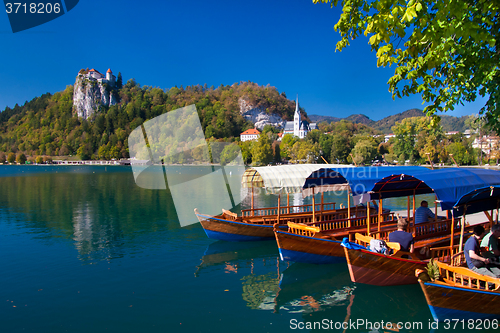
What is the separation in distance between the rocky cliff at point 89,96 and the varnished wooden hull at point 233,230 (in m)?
186

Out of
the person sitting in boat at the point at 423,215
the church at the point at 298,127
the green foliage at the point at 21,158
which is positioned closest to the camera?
the person sitting in boat at the point at 423,215

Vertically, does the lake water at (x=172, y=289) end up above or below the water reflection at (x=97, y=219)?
below

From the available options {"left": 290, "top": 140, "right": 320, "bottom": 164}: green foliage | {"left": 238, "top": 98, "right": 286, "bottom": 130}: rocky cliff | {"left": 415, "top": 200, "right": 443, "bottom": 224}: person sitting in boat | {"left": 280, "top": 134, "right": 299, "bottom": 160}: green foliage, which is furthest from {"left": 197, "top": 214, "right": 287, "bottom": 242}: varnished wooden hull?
{"left": 238, "top": 98, "right": 286, "bottom": 130}: rocky cliff

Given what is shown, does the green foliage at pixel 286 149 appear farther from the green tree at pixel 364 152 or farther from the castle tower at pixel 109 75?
the castle tower at pixel 109 75

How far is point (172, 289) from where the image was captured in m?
10.3

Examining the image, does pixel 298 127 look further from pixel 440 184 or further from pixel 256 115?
pixel 440 184

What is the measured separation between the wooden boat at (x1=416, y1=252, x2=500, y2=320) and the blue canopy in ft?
8.18

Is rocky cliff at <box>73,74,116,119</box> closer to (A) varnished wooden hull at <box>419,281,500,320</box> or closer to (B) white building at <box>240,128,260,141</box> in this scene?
(B) white building at <box>240,128,260,141</box>

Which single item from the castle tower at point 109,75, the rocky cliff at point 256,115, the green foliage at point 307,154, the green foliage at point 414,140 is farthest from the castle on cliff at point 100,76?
the green foliage at point 414,140

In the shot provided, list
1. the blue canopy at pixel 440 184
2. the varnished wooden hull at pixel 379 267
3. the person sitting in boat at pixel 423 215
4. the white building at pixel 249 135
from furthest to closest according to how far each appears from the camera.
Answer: the white building at pixel 249 135, the person sitting in boat at pixel 423 215, the blue canopy at pixel 440 184, the varnished wooden hull at pixel 379 267

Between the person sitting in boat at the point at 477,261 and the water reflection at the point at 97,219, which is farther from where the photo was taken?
the water reflection at the point at 97,219

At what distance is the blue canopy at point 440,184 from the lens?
29.7 feet

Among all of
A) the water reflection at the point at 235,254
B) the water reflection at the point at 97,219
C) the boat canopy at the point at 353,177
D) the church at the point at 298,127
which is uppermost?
the church at the point at 298,127

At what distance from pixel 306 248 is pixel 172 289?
479 centimetres
